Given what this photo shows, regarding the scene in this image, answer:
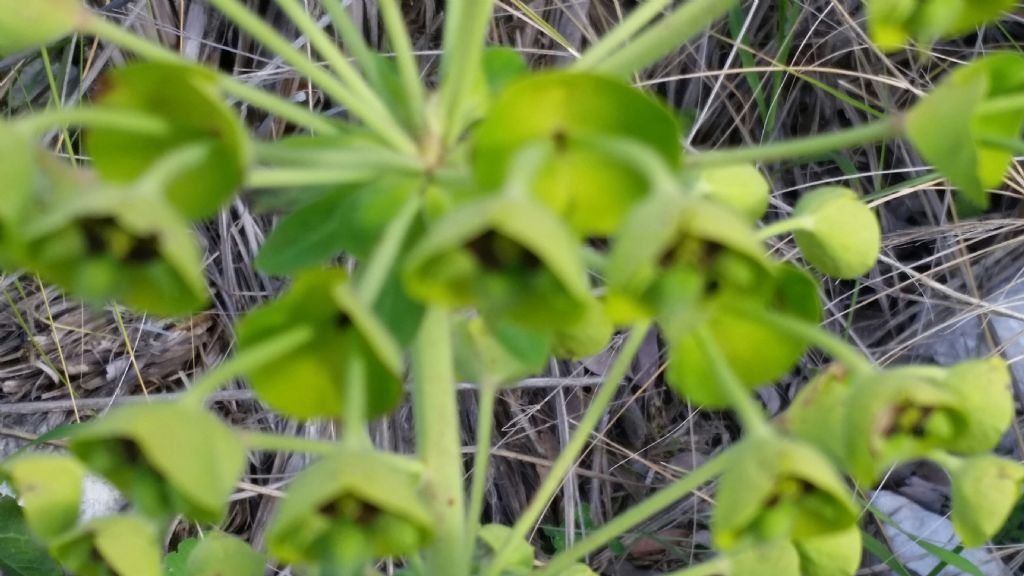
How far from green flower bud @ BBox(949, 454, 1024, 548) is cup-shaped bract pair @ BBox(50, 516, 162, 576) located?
0.88 meters

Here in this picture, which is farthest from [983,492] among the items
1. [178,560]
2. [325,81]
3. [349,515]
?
[178,560]

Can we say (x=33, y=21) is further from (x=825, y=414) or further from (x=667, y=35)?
(x=825, y=414)

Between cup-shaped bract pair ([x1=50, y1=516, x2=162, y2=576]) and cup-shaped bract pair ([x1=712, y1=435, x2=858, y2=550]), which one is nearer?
cup-shaped bract pair ([x1=712, y1=435, x2=858, y2=550])

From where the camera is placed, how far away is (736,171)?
1389 mm

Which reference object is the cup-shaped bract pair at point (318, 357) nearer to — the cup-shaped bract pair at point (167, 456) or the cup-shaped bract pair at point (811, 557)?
the cup-shaped bract pair at point (167, 456)

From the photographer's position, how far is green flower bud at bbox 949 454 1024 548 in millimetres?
1245

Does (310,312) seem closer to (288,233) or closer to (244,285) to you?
(288,233)

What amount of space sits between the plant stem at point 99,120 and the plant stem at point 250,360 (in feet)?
0.69

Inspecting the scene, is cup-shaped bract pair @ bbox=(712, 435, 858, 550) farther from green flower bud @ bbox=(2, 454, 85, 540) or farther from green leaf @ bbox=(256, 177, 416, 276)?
green flower bud @ bbox=(2, 454, 85, 540)

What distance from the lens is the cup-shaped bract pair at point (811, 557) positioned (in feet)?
4.35

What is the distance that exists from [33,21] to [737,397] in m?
0.76

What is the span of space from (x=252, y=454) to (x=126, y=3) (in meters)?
1.17

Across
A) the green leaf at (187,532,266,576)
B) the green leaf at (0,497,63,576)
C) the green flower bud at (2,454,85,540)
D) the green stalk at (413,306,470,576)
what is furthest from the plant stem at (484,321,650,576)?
the green leaf at (0,497,63,576)

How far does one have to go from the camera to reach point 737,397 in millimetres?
1026
